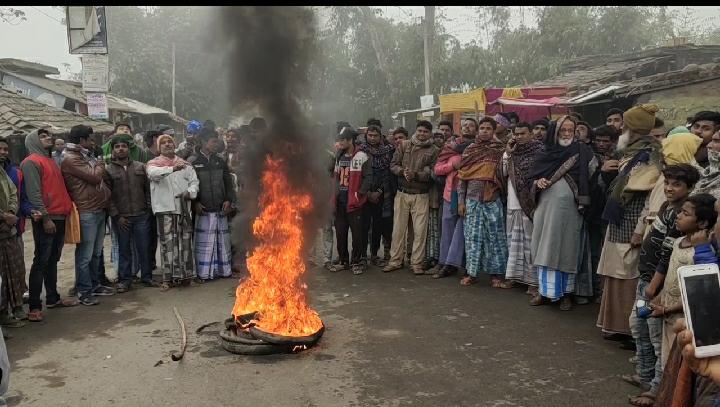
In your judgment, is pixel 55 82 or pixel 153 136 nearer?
pixel 153 136

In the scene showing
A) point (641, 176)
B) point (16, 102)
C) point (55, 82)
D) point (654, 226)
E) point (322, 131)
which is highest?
point (55, 82)

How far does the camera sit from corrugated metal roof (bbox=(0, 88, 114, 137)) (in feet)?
41.8

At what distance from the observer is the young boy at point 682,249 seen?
11.6 feet

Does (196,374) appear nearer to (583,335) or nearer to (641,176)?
(583,335)

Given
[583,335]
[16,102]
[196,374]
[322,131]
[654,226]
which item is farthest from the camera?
[16,102]

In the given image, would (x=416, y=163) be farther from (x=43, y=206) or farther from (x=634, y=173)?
(x=43, y=206)

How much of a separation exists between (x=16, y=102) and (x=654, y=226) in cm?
1507

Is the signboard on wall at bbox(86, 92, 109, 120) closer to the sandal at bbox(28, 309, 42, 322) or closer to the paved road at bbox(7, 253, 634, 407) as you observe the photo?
the paved road at bbox(7, 253, 634, 407)

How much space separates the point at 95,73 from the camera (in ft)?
33.8

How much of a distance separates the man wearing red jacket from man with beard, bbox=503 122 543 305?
208 centimetres

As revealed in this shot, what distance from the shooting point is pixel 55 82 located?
851 inches

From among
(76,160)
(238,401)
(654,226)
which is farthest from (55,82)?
(654,226)

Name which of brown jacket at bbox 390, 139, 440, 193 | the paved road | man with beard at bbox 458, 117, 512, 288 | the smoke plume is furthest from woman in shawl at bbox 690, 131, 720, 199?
brown jacket at bbox 390, 139, 440, 193

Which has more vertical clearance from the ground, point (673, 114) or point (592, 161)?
point (673, 114)
